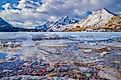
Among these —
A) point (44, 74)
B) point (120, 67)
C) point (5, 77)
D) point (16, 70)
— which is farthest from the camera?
point (120, 67)

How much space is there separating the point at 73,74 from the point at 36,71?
10.1ft

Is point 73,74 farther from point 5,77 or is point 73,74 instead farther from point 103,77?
point 5,77

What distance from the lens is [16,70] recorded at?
19.6 meters

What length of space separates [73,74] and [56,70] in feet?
6.98

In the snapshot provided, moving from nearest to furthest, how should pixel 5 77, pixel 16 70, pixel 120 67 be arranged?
pixel 5 77
pixel 16 70
pixel 120 67

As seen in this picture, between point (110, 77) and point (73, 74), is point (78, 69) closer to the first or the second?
point (73, 74)

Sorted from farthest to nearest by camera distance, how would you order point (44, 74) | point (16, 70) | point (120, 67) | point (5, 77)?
point (120, 67)
point (16, 70)
point (44, 74)
point (5, 77)

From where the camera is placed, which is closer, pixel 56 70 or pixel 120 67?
pixel 56 70

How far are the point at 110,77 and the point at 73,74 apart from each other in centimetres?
273

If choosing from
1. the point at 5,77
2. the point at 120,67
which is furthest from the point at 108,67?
the point at 5,77

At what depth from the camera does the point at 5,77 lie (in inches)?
662

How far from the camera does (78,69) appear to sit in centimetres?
2061

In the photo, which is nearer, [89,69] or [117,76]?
[117,76]

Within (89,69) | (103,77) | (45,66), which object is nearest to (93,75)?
(103,77)
